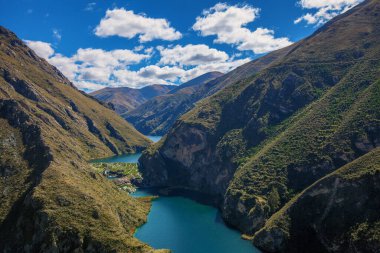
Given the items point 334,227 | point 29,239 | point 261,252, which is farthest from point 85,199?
point 334,227

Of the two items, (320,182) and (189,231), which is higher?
(320,182)

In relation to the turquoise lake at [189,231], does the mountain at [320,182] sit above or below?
above

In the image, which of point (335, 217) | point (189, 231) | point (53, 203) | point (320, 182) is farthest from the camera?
point (189, 231)

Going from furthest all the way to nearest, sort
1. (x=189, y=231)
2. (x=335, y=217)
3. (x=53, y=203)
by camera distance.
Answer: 1. (x=189, y=231)
2. (x=53, y=203)
3. (x=335, y=217)

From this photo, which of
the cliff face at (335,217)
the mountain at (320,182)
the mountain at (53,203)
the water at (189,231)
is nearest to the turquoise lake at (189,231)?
the water at (189,231)

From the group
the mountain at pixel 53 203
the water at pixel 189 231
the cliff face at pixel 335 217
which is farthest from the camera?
the water at pixel 189 231

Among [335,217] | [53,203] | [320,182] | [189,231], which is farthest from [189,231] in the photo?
[335,217]

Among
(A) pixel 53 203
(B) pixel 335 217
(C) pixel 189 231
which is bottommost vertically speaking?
(C) pixel 189 231

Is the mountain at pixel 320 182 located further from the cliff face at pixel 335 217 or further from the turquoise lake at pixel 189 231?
the turquoise lake at pixel 189 231

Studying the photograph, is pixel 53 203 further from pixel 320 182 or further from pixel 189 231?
pixel 320 182
